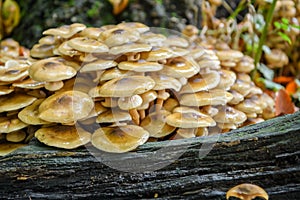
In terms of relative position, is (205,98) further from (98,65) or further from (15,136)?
(15,136)

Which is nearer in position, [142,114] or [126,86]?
[126,86]

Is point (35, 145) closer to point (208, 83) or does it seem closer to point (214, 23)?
point (208, 83)

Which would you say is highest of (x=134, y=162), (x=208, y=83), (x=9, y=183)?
(x=208, y=83)

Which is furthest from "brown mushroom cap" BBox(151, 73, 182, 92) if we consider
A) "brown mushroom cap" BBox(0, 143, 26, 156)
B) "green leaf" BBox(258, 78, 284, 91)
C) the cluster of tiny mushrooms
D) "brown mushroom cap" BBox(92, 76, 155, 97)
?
"green leaf" BBox(258, 78, 284, 91)

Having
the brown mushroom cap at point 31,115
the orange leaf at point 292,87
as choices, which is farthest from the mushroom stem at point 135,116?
the orange leaf at point 292,87

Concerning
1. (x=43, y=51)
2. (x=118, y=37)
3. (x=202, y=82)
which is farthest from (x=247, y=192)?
(x=43, y=51)

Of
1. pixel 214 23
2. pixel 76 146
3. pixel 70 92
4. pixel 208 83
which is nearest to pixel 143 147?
pixel 76 146

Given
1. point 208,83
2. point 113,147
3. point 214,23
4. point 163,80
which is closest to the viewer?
point 113,147
